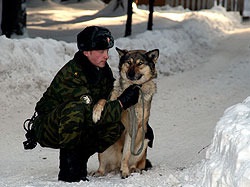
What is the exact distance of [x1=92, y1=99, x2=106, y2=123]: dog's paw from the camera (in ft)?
21.4

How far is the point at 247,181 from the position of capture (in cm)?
444

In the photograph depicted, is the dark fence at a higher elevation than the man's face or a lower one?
lower

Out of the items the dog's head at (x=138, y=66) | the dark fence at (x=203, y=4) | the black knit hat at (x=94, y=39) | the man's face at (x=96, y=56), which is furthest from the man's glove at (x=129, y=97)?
the dark fence at (x=203, y=4)

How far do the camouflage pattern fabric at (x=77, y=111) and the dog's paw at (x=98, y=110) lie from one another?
41 mm

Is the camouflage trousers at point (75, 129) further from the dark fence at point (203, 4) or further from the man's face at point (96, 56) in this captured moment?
the dark fence at point (203, 4)

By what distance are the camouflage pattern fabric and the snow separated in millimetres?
438

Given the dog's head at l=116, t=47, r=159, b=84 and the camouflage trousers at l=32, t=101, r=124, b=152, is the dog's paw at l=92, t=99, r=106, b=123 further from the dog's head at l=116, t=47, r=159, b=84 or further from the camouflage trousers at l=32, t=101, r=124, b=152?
the dog's head at l=116, t=47, r=159, b=84

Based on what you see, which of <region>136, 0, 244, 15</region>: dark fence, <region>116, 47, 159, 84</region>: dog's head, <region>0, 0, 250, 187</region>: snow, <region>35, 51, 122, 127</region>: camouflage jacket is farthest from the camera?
<region>136, 0, 244, 15</region>: dark fence

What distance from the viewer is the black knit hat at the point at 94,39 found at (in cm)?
663

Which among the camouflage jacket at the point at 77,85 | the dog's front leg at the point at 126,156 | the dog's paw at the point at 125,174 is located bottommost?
the dog's paw at the point at 125,174

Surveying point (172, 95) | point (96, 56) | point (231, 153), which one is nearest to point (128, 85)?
point (96, 56)

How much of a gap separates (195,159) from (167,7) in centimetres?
1973

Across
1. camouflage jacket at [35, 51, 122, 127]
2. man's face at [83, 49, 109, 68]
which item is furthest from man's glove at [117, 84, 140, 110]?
man's face at [83, 49, 109, 68]

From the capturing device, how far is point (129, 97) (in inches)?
266
